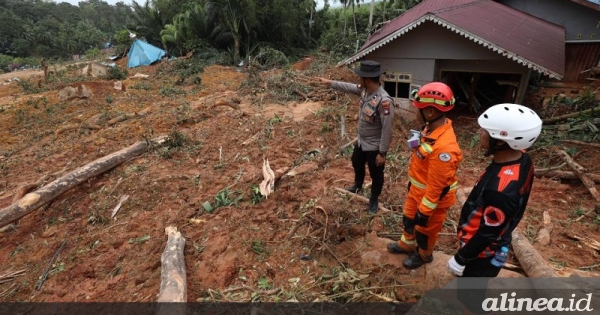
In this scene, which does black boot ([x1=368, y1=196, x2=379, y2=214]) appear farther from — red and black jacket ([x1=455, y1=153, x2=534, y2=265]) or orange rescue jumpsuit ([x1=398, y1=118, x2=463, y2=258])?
red and black jacket ([x1=455, y1=153, x2=534, y2=265])

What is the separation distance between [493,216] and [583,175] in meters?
5.00

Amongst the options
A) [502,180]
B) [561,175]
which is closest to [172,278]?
[502,180]

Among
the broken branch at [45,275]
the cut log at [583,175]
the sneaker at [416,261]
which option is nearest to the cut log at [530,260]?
the sneaker at [416,261]

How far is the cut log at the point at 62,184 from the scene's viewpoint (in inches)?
187

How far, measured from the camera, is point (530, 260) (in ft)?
9.83

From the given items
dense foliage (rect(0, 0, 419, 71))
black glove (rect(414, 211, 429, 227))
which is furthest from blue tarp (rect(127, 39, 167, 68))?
black glove (rect(414, 211, 429, 227))

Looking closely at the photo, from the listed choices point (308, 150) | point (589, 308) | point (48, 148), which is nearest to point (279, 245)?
point (589, 308)

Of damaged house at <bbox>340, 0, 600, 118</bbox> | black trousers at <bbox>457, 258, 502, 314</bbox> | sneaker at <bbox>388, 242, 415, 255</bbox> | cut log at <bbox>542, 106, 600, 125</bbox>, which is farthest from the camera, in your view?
damaged house at <bbox>340, 0, 600, 118</bbox>

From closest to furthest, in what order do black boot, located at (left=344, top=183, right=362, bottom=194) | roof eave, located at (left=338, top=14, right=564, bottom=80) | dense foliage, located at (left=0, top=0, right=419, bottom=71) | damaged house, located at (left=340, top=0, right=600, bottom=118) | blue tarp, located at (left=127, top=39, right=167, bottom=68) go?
black boot, located at (left=344, top=183, right=362, bottom=194)
roof eave, located at (left=338, top=14, right=564, bottom=80)
damaged house, located at (left=340, top=0, right=600, bottom=118)
dense foliage, located at (left=0, top=0, right=419, bottom=71)
blue tarp, located at (left=127, top=39, right=167, bottom=68)

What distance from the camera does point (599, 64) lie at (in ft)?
34.5

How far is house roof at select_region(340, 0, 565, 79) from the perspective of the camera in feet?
23.0

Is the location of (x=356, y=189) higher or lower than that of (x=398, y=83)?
lower

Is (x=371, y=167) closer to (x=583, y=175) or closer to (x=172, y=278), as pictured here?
(x=172, y=278)

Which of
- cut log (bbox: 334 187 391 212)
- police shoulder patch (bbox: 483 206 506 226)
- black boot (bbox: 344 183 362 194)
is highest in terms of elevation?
police shoulder patch (bbox: 483 206 506 226)
